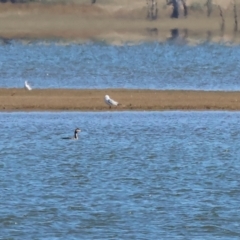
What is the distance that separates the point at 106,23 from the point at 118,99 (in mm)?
47249

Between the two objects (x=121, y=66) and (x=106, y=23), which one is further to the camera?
(x=106, y=23)

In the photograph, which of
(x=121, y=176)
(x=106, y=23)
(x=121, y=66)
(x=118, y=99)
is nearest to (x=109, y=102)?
(x=118, y=99)

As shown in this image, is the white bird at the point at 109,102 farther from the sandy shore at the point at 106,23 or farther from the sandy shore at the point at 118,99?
the sandy shore at the point at 106,23

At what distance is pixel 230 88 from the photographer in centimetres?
2889

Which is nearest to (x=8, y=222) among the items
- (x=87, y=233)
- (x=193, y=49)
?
(x=87, y=233)

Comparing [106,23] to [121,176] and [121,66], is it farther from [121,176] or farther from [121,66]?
[121,176]

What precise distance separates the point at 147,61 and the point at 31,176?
25.6 metres

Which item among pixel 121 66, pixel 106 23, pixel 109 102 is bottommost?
pixel 106 23

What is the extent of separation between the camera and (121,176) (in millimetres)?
17328

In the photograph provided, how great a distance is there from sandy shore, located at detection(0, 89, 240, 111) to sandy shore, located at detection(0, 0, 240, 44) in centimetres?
3682

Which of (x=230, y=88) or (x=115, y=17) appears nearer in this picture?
(x=230, y=88)

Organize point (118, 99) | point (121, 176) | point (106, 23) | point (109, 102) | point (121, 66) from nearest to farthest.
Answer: point (121, 176) → point (109, 102) → point (118, 99) → point (121, 66) → point (106, 23)

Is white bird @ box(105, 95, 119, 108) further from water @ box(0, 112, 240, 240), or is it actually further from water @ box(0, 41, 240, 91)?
water @ box(0, 41, 240, 91)

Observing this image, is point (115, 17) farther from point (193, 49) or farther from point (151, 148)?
point (151, 148)
